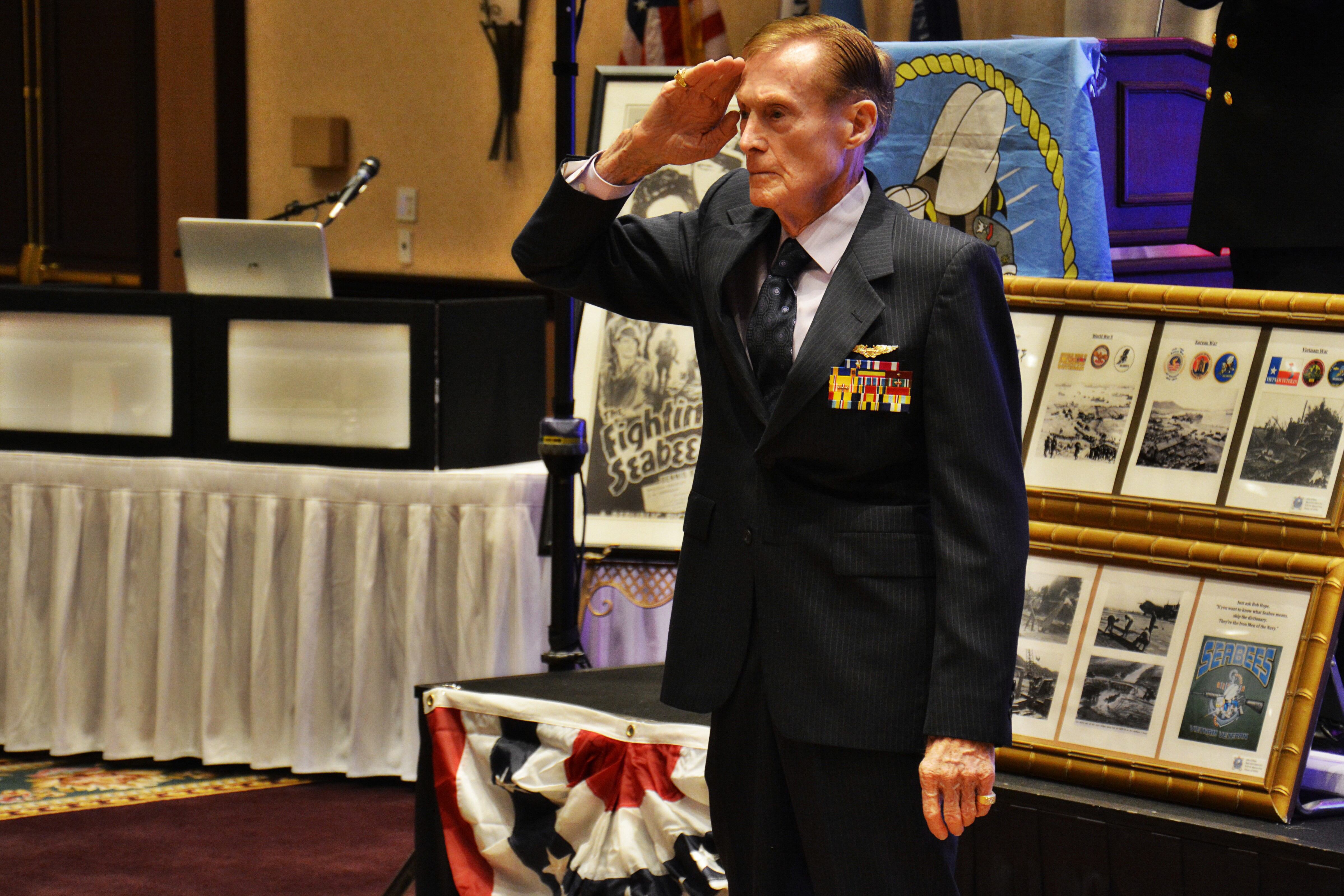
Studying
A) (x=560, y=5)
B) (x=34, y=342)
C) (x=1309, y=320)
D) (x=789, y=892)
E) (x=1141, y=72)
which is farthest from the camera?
(x=34, y=342)

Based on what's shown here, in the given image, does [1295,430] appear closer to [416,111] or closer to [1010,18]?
[1010,18]

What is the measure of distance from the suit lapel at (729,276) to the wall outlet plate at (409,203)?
346 cm

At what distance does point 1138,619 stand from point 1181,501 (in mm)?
175

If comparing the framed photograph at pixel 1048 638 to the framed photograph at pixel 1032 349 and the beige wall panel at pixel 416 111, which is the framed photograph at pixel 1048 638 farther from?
the beige wall panel at pixel 416 111

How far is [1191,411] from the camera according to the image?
1928 mm

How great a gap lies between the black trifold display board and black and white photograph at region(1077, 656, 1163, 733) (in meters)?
1.63

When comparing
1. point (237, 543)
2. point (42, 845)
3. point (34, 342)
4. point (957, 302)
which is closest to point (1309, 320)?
point (957, 302)

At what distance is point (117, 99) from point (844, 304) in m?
4.62

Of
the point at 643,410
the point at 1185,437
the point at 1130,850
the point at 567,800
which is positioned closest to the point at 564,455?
the point at 643,410

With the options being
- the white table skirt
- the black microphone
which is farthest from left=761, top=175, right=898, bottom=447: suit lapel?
the black microphone

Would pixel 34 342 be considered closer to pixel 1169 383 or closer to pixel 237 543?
pixel 237 543

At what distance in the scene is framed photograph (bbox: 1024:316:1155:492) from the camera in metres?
1.98

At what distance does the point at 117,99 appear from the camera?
5133 millimetres

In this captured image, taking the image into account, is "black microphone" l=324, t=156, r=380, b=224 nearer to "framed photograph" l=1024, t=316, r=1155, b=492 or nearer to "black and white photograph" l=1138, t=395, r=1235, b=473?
"framed photograph" l=1024, t=316, r=1155, b=492
